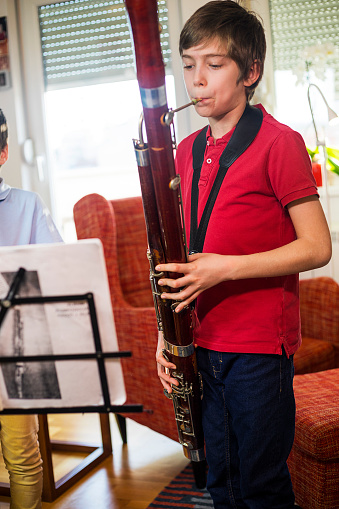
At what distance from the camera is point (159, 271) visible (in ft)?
3.65

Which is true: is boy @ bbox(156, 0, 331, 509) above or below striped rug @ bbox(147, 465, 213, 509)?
above

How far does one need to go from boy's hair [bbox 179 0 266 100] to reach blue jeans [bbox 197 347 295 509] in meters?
0.59

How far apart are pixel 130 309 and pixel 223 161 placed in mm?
1098

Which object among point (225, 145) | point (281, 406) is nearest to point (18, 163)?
point (225, 145)

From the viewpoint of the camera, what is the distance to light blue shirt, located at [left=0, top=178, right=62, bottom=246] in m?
1.72

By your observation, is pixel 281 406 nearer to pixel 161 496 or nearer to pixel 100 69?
pixel 161 496

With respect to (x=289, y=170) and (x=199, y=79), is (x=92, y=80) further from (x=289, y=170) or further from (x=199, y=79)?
(x=289, y=170)

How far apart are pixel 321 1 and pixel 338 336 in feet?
5.79

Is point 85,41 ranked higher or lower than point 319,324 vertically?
higher

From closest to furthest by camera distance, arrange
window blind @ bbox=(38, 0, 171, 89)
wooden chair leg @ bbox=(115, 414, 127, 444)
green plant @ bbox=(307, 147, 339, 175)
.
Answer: wooden chair leg @ bbox=(115, 414, 127, 444) < green plant @ bbox=(307, 147, 339, 175) < window blind @ bbox=(38, 0, 171, 89)

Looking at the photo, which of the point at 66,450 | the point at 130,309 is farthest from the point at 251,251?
the point at 66,450

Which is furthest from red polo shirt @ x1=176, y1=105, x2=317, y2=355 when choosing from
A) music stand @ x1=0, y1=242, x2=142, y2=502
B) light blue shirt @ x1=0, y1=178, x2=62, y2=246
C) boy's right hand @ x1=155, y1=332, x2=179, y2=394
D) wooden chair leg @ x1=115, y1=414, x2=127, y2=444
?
wooden chair leg @ x1=115, y1=414, x2=127, y2=444

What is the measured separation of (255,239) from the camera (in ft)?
3.80

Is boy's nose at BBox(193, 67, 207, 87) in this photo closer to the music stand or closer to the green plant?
the music stand
